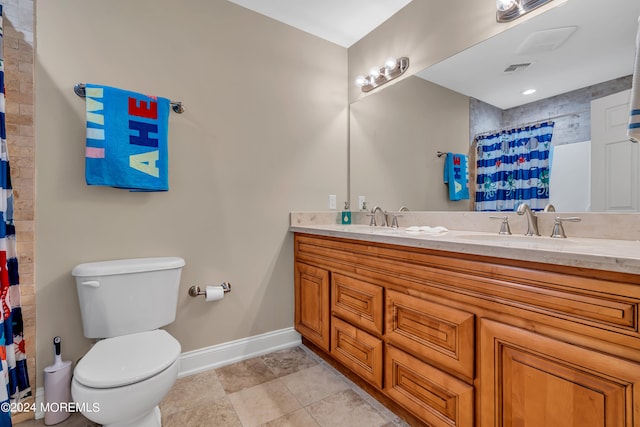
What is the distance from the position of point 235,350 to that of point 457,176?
1810 mm

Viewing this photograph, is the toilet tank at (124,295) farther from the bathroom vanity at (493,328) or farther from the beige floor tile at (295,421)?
the bathroom vanity at (493,328)

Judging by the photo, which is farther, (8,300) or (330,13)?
(330,13)

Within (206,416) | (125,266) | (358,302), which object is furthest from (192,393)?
(358,302)

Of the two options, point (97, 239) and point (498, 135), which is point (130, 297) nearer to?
point (97, 239)

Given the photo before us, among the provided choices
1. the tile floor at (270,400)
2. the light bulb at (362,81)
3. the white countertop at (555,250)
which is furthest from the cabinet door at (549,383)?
the light bulb at (362,81)

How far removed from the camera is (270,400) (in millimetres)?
1585

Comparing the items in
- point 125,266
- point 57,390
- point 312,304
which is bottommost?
point 57,390

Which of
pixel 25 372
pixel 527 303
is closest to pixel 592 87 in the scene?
pixel 527 303

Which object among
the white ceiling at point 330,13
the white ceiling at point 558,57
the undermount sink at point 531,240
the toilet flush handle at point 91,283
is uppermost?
the white ceiling at point 330,13

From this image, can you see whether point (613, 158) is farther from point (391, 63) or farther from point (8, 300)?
point (8, 300)

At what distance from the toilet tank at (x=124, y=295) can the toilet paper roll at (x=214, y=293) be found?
243mm

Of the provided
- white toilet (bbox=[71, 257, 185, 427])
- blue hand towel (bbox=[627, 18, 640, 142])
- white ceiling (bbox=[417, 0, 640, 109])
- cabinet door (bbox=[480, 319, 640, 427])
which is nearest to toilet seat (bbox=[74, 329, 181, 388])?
white toilet (bbox=[71, 257, 185, 427])

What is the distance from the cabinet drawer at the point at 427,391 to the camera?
1.09 meters

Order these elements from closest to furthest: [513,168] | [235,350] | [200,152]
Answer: [513,168], [200,152], [235,350]
